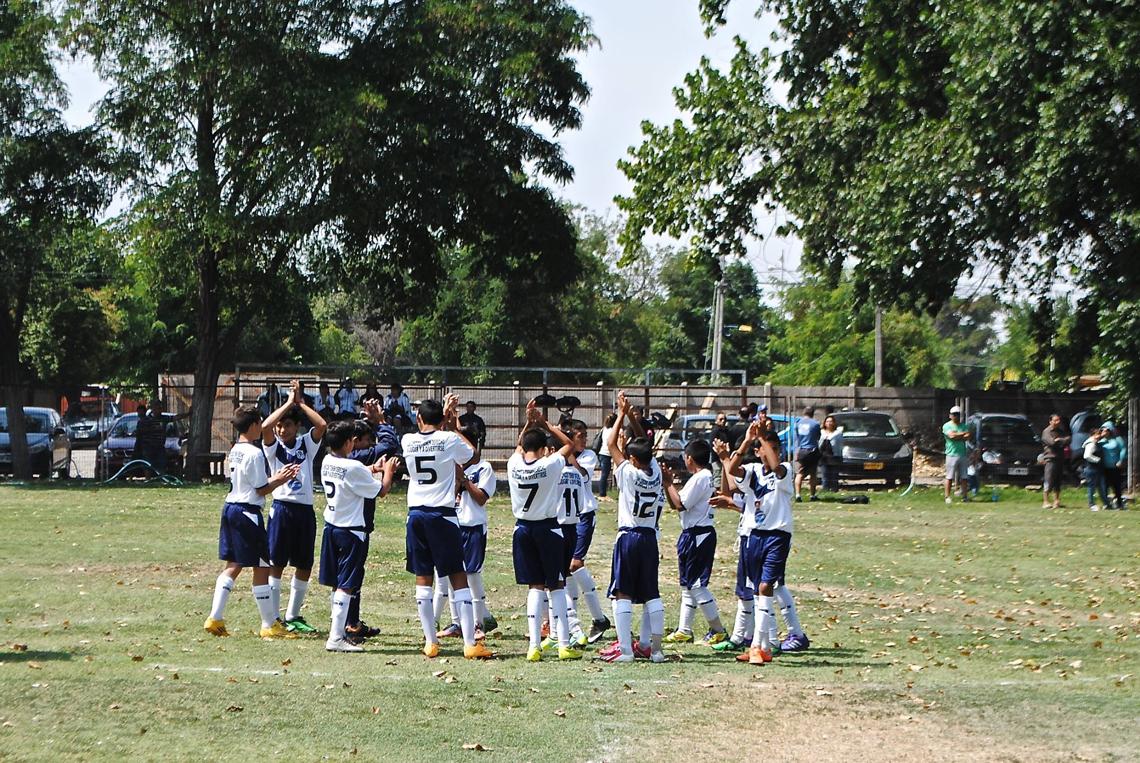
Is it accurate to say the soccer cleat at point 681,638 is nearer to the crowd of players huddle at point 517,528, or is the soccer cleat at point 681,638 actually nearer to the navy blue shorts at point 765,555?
the crowd of players huddle at point 517,528

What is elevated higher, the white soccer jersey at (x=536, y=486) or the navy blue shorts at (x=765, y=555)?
the white soccer jersey at (x=536, y=486)

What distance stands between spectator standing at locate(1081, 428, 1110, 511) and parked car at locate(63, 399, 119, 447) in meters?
21.7

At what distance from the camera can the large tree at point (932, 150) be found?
25875 millimetres

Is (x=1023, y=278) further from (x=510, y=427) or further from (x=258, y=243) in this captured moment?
(x=258, y=243)

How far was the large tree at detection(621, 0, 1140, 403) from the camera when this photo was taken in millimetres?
25875

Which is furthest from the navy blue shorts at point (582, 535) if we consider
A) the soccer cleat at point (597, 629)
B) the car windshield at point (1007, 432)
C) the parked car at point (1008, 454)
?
the car windshield at point (1007, 432)

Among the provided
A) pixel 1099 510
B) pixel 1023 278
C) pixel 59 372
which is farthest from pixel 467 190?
pixel 59 372

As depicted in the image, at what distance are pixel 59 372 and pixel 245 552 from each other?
51.8m

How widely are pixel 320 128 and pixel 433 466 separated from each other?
19.8 m

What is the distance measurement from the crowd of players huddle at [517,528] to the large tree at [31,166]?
22088 millimetres

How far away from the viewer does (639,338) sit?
7738 cm

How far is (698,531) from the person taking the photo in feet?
40.1

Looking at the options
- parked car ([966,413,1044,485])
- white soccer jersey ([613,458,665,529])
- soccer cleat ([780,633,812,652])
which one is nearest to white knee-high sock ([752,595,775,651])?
soccer cleat ([780,633,812,652])

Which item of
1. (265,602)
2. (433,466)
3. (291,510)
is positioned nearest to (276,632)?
(265,602)
